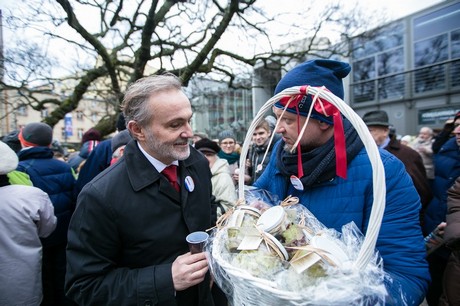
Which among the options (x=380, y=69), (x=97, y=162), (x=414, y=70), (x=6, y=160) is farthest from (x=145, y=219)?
(x=380, y=69)

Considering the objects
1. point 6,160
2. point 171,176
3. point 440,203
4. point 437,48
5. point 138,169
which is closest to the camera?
point 138,169

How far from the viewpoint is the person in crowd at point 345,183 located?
39.3 inches

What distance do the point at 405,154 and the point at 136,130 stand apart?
2977 millimetres

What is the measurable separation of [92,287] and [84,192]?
0.44m

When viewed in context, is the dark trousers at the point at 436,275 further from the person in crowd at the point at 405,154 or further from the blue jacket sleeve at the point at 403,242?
the blue jacket sleeve at the point at 403,242

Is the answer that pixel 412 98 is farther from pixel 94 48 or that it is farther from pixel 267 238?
pixel 267 238

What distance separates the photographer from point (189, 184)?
1.63 meters

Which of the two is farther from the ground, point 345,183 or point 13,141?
point 13,141

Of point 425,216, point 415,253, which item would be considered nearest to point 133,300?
point 415,253

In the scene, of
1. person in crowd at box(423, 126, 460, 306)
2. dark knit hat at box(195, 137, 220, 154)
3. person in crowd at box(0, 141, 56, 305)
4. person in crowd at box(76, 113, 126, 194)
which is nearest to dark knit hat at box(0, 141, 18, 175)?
person in crowd at box(0, 141, 56, 305)

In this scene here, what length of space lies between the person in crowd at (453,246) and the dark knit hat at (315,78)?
4.19 ft

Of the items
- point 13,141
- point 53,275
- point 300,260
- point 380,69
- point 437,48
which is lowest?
point 53,275

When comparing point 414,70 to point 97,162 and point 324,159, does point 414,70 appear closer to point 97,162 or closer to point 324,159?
point 97,162

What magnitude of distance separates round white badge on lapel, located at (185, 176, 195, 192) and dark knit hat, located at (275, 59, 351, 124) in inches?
28.6
